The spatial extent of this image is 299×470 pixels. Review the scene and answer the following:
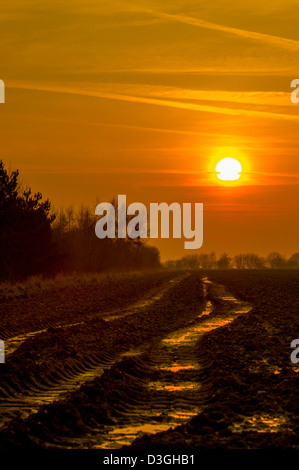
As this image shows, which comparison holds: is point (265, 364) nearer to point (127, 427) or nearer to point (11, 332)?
point (127, 427)

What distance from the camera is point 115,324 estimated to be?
21.2 meters

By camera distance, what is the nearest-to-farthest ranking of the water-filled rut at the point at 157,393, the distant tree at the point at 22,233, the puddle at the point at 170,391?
the water-filled rut at the point at 157,393 < the puddle at the point at 170,391 < the distant tree at the point at 22,233

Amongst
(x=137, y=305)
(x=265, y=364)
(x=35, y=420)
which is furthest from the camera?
(x=137, y=305)

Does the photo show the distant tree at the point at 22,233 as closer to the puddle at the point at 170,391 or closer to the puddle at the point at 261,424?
the puddle at the point at 170,391

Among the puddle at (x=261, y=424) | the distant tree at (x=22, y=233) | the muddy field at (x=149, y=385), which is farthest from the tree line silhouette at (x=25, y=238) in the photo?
the puddle at (x=261, y=424)

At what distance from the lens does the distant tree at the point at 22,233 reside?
45.8 meters

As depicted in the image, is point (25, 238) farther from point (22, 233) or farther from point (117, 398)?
point (117, 398)

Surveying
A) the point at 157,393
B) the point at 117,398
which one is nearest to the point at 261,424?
the point at 117,398

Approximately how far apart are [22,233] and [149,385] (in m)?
38.2

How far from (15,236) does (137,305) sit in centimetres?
1853

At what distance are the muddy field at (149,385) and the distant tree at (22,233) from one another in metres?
24.1

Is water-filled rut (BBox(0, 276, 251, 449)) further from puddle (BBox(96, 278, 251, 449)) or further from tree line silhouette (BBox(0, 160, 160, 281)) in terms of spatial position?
tree line silhouette (BBox(0, 160, 160, 281))

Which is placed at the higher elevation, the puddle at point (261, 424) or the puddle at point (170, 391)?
the puddle at point (261, 424)

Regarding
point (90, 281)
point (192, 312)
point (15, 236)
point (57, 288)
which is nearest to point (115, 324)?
point (192, 312)
